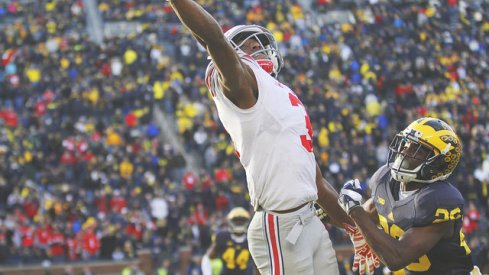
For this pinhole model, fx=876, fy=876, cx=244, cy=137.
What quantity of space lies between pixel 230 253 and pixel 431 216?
4.92m

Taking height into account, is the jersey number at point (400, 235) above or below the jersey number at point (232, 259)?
above

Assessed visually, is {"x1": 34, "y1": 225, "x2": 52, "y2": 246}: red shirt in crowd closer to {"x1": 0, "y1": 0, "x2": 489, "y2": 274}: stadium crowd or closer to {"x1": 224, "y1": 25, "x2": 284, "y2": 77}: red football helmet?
{"x1": 0, "y1": 0, "x2": 489, "y2": 274}: stadium crowd

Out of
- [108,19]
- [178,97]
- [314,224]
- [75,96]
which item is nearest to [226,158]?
[178,97]

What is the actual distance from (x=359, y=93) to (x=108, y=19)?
23.5ft

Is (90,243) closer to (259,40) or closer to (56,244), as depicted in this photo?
(56,244)

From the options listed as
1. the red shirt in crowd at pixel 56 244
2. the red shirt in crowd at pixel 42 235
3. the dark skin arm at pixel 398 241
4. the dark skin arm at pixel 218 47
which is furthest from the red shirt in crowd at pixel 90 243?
the dark skin arm at pixel 218 47

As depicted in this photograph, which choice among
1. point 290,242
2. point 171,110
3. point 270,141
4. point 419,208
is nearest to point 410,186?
point 419,208

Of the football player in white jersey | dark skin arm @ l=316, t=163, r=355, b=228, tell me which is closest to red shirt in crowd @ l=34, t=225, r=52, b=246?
dark skin arm @ l=316, t=163, r=355, b=228

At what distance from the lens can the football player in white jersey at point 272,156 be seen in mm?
4594

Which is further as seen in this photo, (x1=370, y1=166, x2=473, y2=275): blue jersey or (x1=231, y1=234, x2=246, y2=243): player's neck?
(x1=231, y1=234, x2=246, y2=243): player's neck

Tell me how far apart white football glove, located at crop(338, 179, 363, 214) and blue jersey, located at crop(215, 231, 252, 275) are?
473 centimetres

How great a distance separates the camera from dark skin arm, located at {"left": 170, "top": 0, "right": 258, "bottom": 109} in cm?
427

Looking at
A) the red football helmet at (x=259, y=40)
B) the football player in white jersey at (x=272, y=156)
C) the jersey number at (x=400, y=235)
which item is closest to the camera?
the football player in white jersey at (x=272, y=156)

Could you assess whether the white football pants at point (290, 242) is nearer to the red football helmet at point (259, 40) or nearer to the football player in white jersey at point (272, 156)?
the football player in white jersey at point (272, 156)
